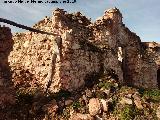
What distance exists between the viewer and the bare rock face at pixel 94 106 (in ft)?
82.5

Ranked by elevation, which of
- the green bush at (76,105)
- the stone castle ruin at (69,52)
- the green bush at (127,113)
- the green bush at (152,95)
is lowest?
the green bush at (127,113)

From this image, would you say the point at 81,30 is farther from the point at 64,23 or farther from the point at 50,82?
the point at 50,82

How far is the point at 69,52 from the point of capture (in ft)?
91.8

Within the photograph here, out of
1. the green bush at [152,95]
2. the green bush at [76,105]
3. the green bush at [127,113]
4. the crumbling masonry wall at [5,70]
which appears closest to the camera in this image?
the crumbling masonry wall at [5,70]

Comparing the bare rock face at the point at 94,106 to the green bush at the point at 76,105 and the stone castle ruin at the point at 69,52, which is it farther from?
the stone castle ruin at the point at 69,52

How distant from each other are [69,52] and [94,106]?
4.72m

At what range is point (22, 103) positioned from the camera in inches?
1003

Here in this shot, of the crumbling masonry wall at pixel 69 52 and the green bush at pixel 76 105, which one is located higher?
the crumbling masonry wall at pixel 69 52

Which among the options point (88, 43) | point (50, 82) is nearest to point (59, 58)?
point (50, 82)

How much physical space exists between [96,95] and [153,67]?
12.8 m

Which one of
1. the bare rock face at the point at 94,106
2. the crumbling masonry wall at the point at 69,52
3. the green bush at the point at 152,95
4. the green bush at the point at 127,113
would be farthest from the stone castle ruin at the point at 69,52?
the green bush at the point at 127,113

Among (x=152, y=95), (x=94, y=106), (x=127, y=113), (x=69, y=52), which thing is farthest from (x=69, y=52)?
(x=152, y=95)

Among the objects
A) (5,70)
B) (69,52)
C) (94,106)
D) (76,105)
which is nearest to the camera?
(5,70)

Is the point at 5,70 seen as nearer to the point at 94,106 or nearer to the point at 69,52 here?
the point at 69,52
